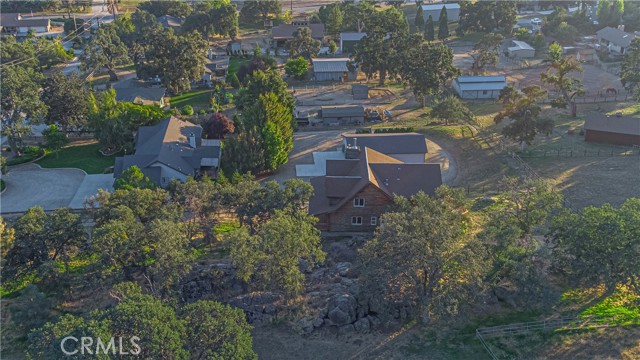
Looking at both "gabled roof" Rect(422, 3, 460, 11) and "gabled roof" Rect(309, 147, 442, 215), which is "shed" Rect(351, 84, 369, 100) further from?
"gabled roof" Rect(422, 3, 460, 11)

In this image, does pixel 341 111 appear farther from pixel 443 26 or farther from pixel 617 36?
pixel 617 36

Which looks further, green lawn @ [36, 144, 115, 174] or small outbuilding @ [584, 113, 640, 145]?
small outbuilding @ [584, 113, 640, 145]

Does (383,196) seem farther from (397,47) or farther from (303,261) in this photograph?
(397,47)

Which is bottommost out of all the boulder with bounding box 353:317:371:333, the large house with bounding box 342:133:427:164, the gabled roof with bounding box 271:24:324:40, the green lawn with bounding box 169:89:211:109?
the boulder with bounding box 353:317:371:333

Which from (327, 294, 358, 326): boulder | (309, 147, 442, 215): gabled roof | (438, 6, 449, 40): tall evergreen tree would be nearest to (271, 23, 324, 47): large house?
(438, 6, 449, 40): tall evergreen tree

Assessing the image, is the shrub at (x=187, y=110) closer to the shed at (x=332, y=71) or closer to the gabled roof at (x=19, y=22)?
the shed at (x=332, y=71)

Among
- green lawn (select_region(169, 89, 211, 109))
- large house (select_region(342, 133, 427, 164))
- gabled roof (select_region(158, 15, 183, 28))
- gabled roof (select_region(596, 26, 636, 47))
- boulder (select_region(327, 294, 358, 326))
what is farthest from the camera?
gabled roof (select_region(158, 15, 183, 28))

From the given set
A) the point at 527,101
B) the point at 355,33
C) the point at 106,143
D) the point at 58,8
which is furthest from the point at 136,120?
the point at 58,8
